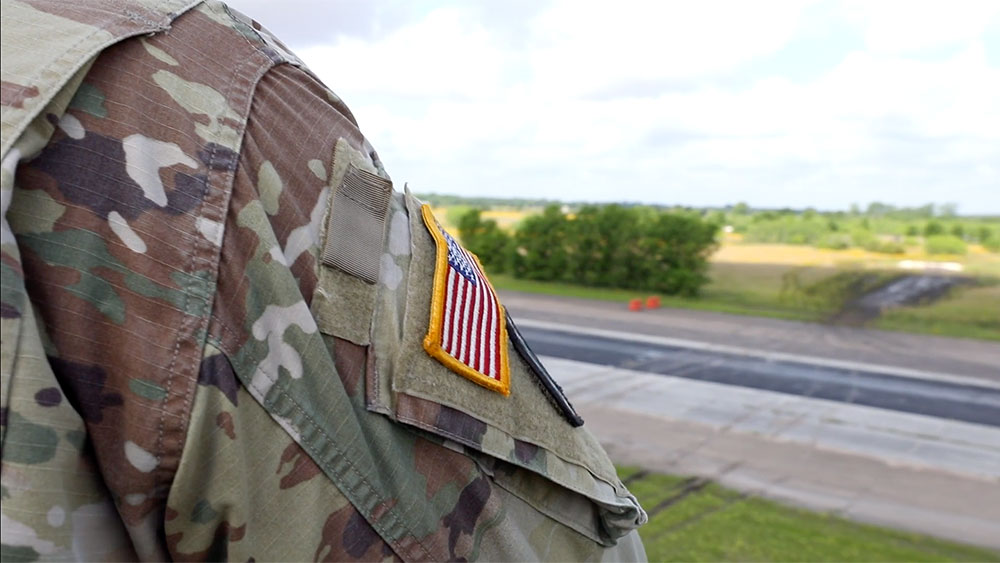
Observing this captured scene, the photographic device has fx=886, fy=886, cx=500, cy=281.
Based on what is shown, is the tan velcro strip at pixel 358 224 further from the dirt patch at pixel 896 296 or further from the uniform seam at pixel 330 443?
the dirt patch at pixel 896 296

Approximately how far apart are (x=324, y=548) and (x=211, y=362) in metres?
0.34

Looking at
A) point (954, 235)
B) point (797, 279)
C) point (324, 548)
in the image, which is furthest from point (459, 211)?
point (324, 548)

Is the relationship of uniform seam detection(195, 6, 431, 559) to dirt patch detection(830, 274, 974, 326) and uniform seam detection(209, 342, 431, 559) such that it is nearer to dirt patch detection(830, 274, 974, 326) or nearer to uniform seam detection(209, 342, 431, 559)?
uniform seam detection(209, 342, 431, 559)

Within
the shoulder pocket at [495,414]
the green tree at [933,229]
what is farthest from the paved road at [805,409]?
the green tree at [933,229]

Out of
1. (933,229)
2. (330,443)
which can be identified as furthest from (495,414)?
(933,229)

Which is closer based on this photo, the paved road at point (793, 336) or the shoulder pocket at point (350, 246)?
the shoulder pocket at point (350, 246)

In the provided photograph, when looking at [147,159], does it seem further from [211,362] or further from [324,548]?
[324,548]

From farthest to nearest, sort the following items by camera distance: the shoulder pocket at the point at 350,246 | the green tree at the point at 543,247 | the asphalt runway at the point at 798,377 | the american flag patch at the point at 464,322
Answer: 1. the green tree at the point at 543,247
2. the asphalt runway at the point at 798,377
3. the american flag patch at the point at 464,322
4. the shoulder pocket at the point at 350,246

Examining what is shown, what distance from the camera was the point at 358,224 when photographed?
54.8 inches

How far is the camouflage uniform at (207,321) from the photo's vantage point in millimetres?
1053

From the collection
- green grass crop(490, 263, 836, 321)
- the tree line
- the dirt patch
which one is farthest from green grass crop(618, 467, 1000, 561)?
the tree line

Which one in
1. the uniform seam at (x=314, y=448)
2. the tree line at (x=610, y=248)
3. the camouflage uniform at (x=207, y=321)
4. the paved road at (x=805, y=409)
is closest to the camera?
the camouflage uniform at (x=207, y=321)

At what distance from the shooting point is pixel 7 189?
0.99m

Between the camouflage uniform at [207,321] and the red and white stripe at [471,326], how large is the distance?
46 millimetres
